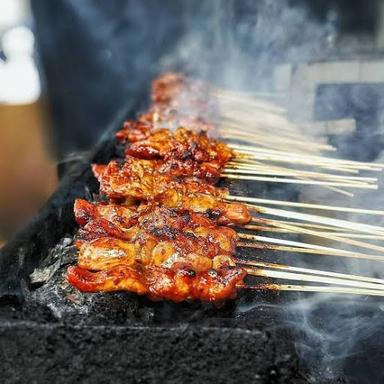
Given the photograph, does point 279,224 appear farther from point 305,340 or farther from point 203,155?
point 203,155

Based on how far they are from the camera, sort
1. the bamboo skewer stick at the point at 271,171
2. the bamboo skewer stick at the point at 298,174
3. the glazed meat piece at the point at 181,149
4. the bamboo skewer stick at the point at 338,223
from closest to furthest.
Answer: the bamboo skewer stick at the point at 338,223, the bamboo skewer stick at the point at 298,174, the bamboo skewer stick at the point at 271,171, the glazed meat piece at the point at 181,149

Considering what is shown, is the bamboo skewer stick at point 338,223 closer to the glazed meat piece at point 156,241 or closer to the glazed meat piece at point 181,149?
the glazed meat piece at point 156,241

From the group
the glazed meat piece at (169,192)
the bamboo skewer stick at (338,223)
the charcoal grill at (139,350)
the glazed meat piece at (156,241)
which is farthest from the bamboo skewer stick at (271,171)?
the charcoal grill at (139,350)

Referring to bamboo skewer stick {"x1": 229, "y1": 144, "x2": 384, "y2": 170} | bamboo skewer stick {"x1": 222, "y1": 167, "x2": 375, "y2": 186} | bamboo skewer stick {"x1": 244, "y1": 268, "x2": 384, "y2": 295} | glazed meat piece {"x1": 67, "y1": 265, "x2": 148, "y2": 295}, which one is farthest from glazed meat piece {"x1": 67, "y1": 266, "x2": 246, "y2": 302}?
bamboo skewer stick {"x1": 229, "y1": 144, "x2": 384, "y2": 170}

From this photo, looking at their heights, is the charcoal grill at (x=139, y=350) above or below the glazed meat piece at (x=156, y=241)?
below

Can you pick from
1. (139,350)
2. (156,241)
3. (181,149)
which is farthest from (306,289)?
(181,149)

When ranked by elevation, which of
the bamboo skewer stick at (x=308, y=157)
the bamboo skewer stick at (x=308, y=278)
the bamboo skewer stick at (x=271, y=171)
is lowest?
the bamboo skewer stick at (x=308, y=278)

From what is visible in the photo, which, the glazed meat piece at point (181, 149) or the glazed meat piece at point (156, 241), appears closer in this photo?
the glazed meat piece at point (156, 241)

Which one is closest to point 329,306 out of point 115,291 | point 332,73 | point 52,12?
point 115,291

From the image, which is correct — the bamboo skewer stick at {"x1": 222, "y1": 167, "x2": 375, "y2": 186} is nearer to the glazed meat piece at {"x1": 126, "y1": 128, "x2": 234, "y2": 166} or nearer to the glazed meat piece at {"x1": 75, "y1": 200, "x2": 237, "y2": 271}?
Answer: the glazed meat piece at {"x1": 126, "y1": 128, "x2": 234, "y2": 166}

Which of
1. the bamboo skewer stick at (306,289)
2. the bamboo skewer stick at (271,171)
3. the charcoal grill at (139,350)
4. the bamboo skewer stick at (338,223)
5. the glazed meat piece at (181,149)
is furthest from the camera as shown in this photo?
the glazed meat piece at (181,149)
